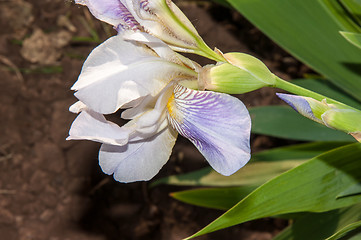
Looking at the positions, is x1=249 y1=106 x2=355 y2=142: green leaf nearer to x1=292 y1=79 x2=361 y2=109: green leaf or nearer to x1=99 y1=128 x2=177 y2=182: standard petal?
x1=292 y1=79 x2=361 y2=109: green leaf

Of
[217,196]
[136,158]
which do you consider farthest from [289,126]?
[136,158]

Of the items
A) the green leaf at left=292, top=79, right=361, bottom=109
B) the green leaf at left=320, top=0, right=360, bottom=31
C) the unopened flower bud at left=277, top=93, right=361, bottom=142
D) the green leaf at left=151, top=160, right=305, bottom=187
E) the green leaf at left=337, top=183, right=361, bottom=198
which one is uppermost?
the unopened flower bud at left=277, top=93, right=361, bottom=142

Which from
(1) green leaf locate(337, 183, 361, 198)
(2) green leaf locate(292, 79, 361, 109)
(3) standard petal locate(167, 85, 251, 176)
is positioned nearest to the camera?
(3) standard petal locate(167, 85, 251, 176)

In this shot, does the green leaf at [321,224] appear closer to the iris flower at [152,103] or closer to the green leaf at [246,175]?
the green leaf at [246,175]

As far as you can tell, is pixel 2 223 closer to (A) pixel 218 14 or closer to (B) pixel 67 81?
(B) pixel 67 81

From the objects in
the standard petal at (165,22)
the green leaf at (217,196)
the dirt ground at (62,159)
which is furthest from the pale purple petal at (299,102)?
the dirt ground at (62,159)

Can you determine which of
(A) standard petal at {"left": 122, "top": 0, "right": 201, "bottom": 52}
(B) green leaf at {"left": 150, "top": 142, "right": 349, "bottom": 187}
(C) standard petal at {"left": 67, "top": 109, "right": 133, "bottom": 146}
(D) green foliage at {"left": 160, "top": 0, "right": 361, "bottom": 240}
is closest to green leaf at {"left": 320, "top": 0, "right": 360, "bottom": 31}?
(D) green foliage at {"left": 160, "top": 0, "right": 361, "bottom": 240}
